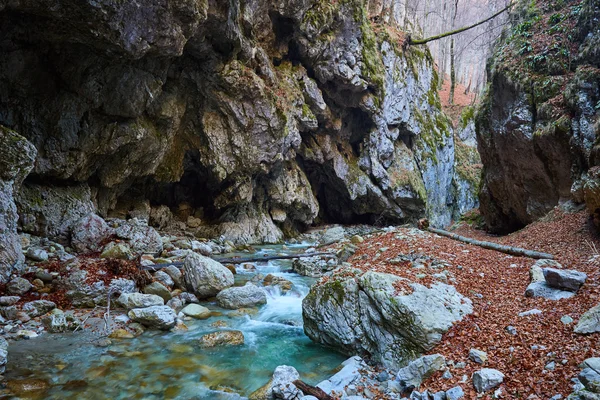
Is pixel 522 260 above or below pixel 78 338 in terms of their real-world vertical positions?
above

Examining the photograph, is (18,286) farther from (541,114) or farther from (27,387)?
(541,114)

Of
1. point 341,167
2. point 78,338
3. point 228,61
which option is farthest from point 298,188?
point 78,338

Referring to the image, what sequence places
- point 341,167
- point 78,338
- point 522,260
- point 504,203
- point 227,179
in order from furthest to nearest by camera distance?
point 341,167 → point 227,179 → point 504,203 → point 522,260 → point 78,338

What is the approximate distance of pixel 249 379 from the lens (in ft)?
16.5

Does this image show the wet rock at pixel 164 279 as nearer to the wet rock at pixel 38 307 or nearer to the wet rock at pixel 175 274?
the wet rock at pixel 175 274

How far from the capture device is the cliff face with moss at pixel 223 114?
9.60 metres

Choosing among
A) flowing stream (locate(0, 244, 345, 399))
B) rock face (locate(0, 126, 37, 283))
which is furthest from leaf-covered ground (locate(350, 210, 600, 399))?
rock face (locate(0, 126, 37, 283))

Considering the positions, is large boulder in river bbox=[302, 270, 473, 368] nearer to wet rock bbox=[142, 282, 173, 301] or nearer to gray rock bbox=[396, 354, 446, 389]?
gray rock bbox=[396, 354, 446, 389]

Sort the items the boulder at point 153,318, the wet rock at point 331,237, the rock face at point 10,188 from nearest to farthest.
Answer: the boulder at point 153,318, the rock face at point 10,188, the wet rock at point 331,237

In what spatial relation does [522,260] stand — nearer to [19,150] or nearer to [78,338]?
[78,338]

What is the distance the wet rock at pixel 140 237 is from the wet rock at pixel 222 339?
532 cm

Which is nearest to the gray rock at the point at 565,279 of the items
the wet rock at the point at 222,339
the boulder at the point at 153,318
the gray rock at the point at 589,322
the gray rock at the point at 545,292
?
the gray rock at the point at 545,292

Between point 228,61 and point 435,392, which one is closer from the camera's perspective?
point 435,392

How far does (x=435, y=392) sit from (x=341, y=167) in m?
21.3
